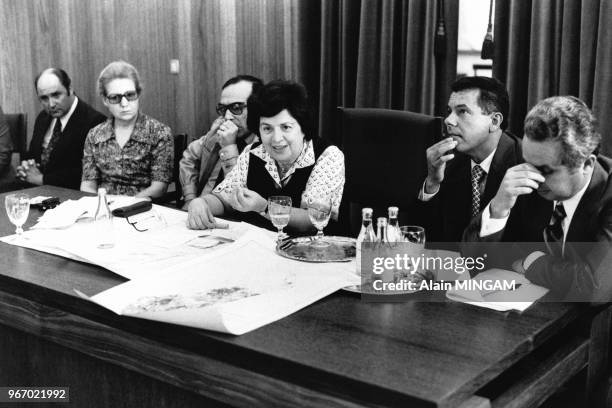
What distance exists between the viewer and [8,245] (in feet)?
7.32

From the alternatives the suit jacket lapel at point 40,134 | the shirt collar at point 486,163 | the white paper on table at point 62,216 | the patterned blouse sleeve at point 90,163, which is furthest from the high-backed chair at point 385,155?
the suit jacket lapel at point 40,134

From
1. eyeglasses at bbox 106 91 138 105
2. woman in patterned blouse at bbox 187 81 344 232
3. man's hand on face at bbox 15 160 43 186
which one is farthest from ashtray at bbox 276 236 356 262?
man's hand on face at bbox 15 160 43 186

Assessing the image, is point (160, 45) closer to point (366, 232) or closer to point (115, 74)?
point (115, 74)

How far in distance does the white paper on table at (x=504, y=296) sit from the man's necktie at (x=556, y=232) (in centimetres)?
17

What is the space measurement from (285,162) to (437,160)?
21.7 inches

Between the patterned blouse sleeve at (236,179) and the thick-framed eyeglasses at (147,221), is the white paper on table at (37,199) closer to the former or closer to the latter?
the thick-framed eyeglasses at (147,221)

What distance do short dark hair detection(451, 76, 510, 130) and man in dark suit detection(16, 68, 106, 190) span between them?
2.21 metres

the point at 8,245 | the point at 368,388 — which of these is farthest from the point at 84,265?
the point at 368,388

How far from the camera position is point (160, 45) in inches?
195

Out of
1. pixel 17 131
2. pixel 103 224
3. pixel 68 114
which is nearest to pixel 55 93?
pixel 68 114

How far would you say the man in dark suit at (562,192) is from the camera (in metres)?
1.74

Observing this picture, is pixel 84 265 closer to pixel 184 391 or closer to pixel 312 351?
pixel 184 391

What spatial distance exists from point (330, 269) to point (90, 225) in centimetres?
95

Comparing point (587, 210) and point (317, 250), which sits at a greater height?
point (587, 210)
